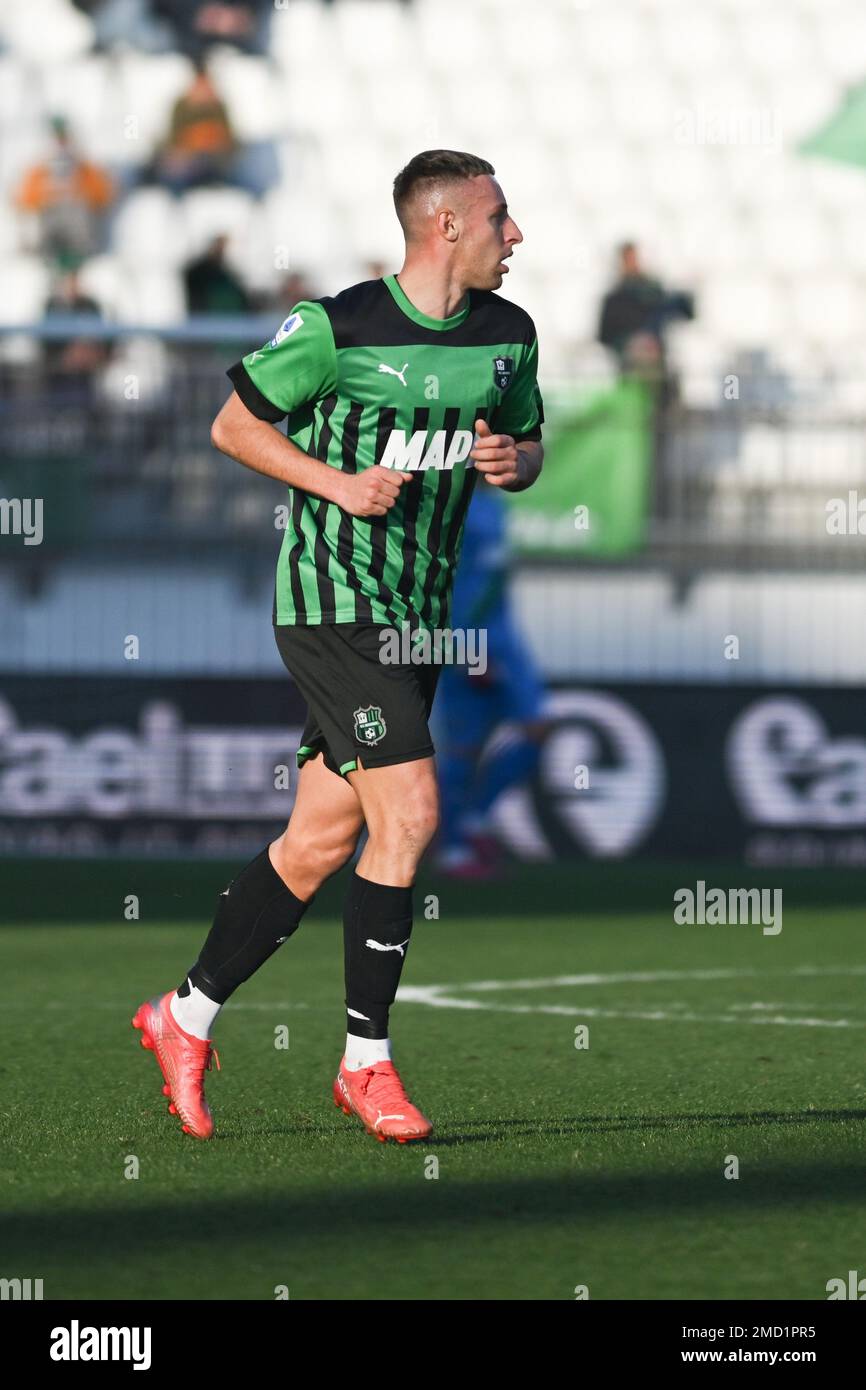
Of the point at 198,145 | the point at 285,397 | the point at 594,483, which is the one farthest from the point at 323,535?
the point at 198,145

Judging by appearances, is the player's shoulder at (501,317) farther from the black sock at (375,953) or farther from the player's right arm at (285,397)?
the black sock at (375,953)

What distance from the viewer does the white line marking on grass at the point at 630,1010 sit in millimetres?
6883

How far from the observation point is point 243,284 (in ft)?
53.8

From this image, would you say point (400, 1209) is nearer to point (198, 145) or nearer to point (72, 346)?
point (72, 346)

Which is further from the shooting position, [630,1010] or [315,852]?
[630,1010]

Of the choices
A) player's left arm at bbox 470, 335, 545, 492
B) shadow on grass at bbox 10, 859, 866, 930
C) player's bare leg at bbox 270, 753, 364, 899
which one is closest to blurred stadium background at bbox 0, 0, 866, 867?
shadow on grass at bbox 10, 859, 866, 930

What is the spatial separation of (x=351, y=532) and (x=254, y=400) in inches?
13.3

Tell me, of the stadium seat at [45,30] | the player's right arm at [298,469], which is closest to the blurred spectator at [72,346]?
the stadium seat at [45,30]

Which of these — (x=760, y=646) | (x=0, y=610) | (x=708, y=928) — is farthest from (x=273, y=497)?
(x=708, y=928)

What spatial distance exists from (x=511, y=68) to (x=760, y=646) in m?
8.89

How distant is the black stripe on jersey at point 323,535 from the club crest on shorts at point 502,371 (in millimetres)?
350

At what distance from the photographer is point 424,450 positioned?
16.1 ft

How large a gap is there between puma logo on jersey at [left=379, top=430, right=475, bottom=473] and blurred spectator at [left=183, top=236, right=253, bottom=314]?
11401mm
